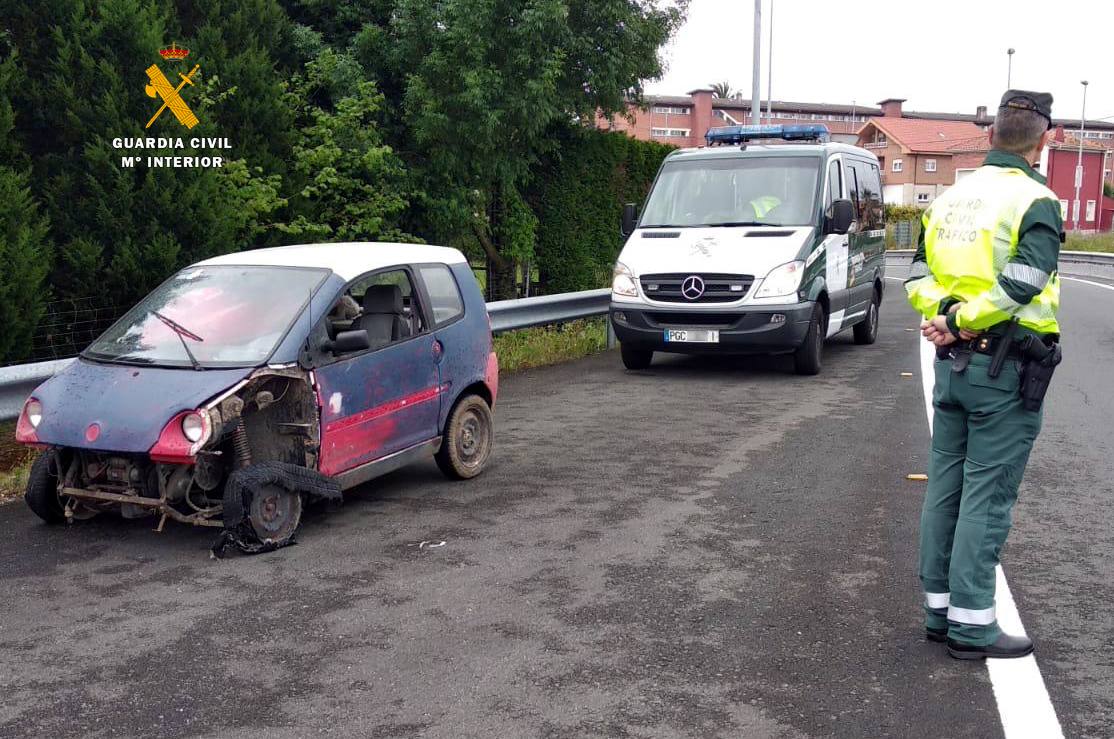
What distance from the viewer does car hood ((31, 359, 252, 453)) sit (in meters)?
5.77

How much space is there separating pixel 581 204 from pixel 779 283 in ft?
23.8

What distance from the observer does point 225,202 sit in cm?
1146

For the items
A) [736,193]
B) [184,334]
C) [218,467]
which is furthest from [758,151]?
[218,467]

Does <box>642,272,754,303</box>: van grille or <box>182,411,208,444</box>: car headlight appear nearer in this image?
<box>182,411,208,444</box>: car headlight

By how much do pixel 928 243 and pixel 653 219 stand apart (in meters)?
8.64

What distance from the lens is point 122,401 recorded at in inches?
234

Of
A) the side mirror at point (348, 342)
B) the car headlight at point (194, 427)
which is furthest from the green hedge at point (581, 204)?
the car headlight at point (194, 427)

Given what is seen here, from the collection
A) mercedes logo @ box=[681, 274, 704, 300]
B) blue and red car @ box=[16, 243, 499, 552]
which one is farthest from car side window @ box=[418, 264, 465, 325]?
mercedes logo @ box=[681, 274, 704, 300]

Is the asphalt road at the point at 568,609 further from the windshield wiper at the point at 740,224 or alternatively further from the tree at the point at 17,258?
the windshield wiper at the point at 740,224

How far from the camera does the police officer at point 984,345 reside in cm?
430

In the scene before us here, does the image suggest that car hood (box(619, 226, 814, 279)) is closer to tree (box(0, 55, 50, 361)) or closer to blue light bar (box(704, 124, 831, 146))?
blue light bar (box(704, 124, 831, 146))

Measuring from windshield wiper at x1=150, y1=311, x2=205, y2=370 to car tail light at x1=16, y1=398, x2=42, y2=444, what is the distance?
79cm

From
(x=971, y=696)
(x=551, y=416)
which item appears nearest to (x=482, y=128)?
(x=551, y=416)

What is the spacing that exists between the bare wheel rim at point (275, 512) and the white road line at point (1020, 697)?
3.49 m
